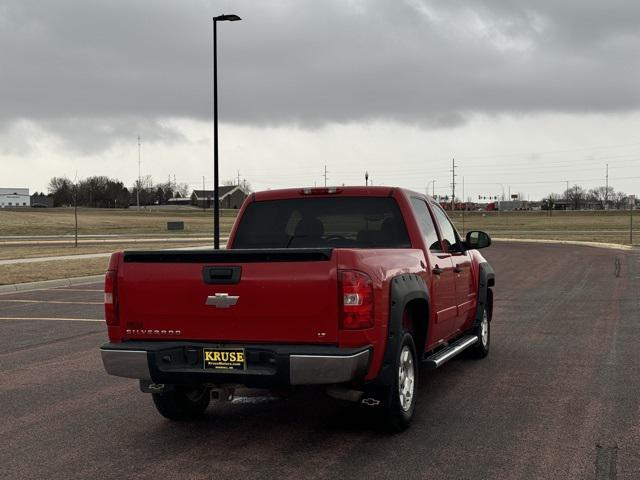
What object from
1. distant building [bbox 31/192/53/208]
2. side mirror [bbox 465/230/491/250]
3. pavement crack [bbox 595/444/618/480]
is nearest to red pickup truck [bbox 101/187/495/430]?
pavement crack [bbox 595/444/618/480]

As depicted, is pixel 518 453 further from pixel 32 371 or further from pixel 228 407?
pixel 32 371

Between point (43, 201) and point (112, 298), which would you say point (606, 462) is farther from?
point (43, 201)

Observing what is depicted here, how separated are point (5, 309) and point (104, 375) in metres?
7.18

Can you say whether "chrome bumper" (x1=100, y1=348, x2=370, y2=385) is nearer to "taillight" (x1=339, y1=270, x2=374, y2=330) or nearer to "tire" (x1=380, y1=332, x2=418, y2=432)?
"taillight" (x1=339, y1=270, x2=374, y2=330)

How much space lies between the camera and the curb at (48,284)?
17750 mm

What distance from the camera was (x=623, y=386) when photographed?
286 inches

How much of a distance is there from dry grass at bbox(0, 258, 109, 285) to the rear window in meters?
13.1

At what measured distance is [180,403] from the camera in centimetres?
617

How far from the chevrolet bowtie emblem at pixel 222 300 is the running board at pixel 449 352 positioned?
76.8 inches

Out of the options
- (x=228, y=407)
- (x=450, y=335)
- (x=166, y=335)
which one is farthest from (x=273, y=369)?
(x=450, y=335)

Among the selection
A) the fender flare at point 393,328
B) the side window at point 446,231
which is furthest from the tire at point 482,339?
the fender flare at point 393,328

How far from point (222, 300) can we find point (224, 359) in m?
0.41

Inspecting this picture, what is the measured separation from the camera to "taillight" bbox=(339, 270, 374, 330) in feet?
16.5

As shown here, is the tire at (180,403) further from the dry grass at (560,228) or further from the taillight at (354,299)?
the dry grass at (560,228)
